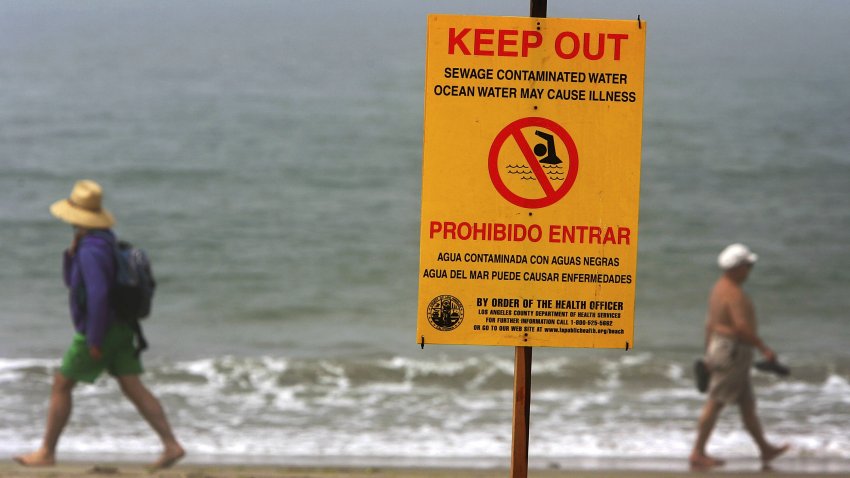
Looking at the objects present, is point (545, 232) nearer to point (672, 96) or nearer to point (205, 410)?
point (205, 410)

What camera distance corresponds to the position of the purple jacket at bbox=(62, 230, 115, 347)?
6.96 meters

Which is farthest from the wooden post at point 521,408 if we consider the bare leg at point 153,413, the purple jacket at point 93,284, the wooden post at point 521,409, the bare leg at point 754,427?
the bare leg at point 754,427

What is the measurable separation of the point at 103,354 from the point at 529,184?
4741 millimetres

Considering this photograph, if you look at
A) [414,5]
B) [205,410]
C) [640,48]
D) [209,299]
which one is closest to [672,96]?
[414,5]

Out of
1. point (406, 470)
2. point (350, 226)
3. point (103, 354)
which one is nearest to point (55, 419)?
point (103, 354)

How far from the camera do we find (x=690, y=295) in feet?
61.7

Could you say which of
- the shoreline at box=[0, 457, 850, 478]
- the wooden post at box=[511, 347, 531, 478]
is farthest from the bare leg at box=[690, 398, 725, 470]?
the wooden post at box=[511, 347, 531, 478]

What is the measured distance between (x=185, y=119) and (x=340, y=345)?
1589 centimetres

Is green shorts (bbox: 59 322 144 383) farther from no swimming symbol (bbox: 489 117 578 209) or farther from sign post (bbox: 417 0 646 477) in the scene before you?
no swimming symbol (bbox: 489 117 578 209)

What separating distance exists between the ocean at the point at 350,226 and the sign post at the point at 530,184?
488 centimetres

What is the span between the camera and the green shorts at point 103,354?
7191 millimetres

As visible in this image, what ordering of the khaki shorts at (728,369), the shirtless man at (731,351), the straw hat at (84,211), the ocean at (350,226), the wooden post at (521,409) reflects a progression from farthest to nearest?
the ocean at (350,226), the khaki shorts at (728,369), the shirtless man at (731,351), the straw hat at (84,211), the wooden post at (521,409)

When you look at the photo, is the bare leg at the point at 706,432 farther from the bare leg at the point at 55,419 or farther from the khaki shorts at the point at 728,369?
the bare leg at the point at 55,419

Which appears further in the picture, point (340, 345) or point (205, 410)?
point (340, 345)
